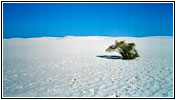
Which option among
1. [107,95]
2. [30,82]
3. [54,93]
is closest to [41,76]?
[30,82]

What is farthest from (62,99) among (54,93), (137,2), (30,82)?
(137,2)

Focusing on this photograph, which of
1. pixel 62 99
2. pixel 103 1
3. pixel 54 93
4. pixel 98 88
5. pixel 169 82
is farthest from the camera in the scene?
pixel 103 1

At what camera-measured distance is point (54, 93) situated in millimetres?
6145

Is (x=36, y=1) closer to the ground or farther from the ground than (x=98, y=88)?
farther from the ground

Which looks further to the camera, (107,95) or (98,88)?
(98,88)

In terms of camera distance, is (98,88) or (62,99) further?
(98,88)

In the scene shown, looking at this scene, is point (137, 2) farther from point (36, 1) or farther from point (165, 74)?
point (36, 1)

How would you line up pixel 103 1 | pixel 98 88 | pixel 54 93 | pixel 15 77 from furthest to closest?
pixel 103 1 < pixel 15 77 < pixel 98 88 < pixel 54 93

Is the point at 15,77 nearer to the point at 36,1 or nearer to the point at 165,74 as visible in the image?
the point at 36,1

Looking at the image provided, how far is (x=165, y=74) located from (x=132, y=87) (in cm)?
305

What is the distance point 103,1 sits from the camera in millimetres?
8969

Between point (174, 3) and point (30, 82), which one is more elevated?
point (174, 3)

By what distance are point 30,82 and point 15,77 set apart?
4.48 feet

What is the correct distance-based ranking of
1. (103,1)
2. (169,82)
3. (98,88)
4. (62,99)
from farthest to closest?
(103,1), (169,82), (98,88), (62,99)
